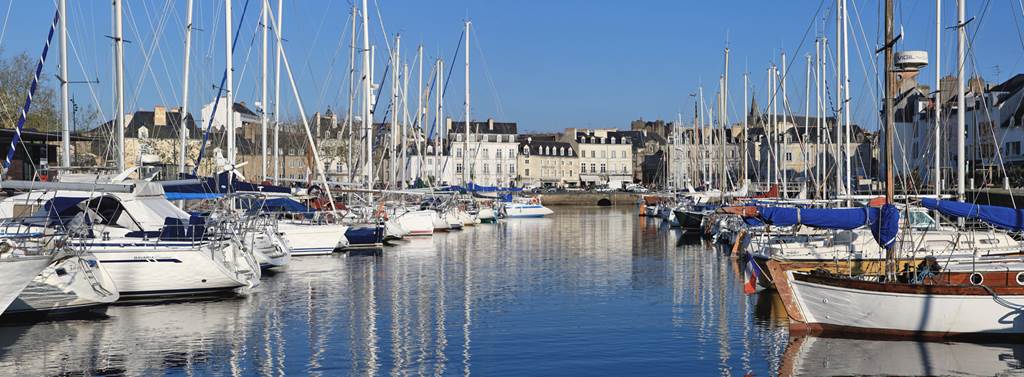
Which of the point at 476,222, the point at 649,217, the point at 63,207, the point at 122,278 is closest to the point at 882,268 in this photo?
the point at 122,278

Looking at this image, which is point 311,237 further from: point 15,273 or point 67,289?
point 15,273

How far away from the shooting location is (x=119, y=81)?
30891 millimetres

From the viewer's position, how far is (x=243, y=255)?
3203 centimetres

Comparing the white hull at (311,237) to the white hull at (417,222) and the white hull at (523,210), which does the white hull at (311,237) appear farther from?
the white hull at (523,210)

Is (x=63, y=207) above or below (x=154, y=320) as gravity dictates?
above

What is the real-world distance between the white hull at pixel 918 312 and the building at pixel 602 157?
160m

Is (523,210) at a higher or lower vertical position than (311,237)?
lower

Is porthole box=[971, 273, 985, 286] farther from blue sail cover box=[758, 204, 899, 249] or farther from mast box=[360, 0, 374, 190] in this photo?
mast box=[360, 0, 374, 190]

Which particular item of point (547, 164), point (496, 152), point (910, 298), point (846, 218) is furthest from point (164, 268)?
point (547, 164)

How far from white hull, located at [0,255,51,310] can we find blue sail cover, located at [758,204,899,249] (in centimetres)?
1842

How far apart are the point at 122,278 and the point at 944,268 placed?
1997 centimetres

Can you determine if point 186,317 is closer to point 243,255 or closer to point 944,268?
point 243,255

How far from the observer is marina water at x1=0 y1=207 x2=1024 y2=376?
2127cm

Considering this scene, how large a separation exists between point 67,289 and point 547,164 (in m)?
156
